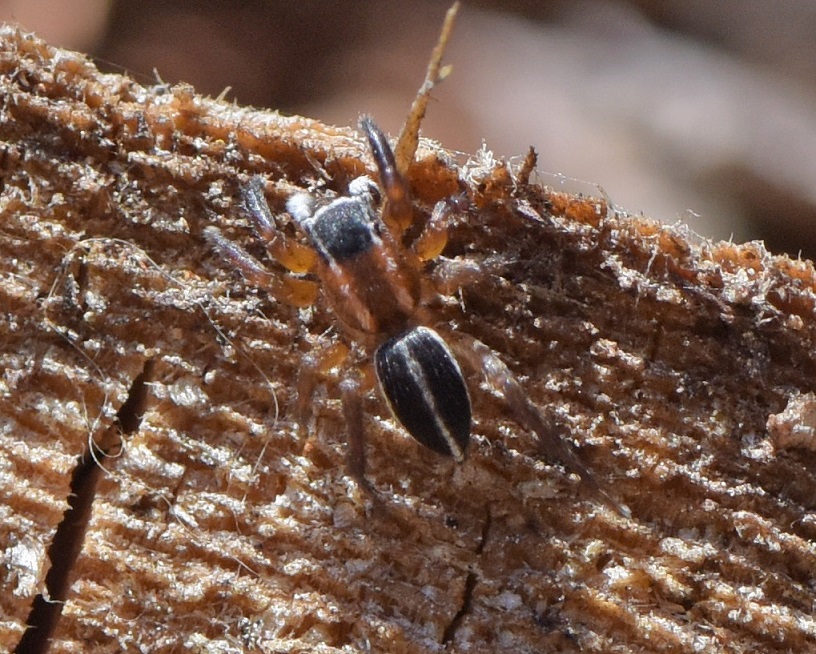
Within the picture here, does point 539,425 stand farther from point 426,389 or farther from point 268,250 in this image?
point 268,250

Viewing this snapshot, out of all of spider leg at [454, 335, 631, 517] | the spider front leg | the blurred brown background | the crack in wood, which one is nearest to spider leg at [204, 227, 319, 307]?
the spider front leg

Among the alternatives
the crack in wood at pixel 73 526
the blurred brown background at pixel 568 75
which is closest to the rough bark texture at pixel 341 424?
the crack in wood at pixel 73 526

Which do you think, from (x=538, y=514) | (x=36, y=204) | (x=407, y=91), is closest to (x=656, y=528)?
(x=538, y=514)

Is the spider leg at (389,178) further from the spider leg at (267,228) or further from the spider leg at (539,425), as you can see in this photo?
the spider leg at (539,425)

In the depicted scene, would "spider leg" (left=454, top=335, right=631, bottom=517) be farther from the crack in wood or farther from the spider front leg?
the crack in wood

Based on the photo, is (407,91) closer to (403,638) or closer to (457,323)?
(457,323)

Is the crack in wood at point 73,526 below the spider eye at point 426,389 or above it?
below

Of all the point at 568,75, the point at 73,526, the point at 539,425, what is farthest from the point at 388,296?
the point at 568,75
